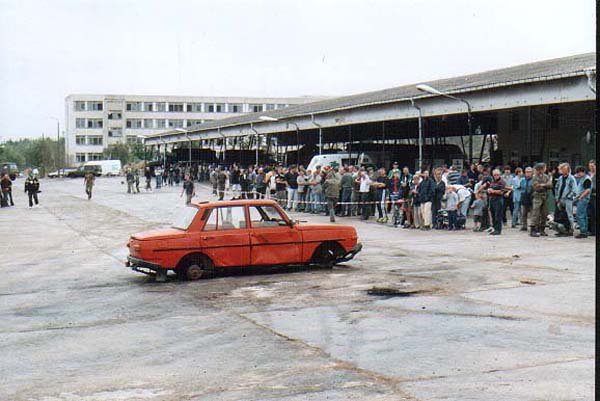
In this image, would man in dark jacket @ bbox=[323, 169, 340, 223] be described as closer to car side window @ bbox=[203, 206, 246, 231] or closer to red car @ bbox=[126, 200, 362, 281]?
red car @ bbox=[126, 200, 362, 281]

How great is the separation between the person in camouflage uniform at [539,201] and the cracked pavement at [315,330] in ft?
7.33

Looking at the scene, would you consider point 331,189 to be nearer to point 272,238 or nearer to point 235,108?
point 272,238

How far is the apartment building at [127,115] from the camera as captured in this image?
136 m

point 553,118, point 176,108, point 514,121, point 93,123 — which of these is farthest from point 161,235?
point 93,123

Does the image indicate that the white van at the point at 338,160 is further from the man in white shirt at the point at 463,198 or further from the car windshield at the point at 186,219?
the car windshield at the point at 186,219

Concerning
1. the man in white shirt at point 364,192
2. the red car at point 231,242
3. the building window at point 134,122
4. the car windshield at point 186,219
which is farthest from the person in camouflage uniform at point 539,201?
the building window at point 134,122

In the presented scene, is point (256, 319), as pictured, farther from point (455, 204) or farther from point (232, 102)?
point (232, 102)

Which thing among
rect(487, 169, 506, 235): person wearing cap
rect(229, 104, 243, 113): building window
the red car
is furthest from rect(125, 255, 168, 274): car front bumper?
rect(229, 104, 243, 113): building window

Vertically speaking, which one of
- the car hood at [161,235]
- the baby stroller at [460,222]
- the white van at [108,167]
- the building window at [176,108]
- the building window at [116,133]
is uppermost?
the building window at [176,108]

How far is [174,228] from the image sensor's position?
15.0m

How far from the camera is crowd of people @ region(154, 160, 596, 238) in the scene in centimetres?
1998

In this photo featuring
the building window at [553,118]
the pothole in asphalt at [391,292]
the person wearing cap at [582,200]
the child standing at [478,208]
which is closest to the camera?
the pothole in asphalt at [391,292]

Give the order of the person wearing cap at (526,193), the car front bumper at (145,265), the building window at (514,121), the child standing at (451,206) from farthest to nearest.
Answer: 1. the building window at (514,121)
2. the child standing at (451,206)
3. the person wearing cap at (526,193)
4. the car front bumper at (145,265)

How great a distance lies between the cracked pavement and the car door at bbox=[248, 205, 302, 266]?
36cm
